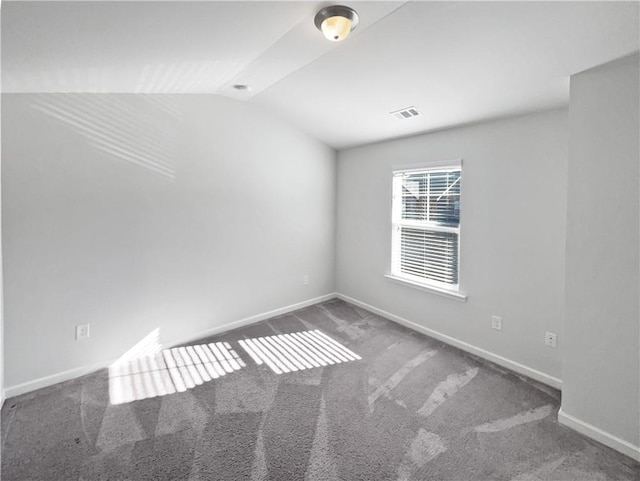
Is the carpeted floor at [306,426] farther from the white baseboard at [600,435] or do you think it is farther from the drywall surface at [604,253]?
the drywall surface at [604,253]

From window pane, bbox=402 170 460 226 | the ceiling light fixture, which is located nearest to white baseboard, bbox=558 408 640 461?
window pane, bbox=402 170 460 226

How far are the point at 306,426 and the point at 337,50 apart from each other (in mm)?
2517

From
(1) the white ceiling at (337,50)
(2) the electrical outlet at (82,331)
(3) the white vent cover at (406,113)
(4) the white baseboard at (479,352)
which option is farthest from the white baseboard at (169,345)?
(3) the white vent cover at (406,113)

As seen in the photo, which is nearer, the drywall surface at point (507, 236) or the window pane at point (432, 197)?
the drywall surface at point (507, 236)

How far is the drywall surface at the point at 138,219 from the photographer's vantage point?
2152 mm

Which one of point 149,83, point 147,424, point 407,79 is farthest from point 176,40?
point 147,424

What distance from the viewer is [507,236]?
8.36 feet

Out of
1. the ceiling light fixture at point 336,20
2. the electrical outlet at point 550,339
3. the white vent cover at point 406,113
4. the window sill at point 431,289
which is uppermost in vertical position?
the ceiling light fixture at point 336,20

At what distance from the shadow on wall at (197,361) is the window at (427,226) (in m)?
1.24

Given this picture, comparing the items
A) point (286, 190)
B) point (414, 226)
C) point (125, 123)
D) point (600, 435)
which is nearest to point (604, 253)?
point (600, 435)

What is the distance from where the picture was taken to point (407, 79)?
7.37ft

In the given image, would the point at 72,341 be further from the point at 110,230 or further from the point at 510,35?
the point at 510,35

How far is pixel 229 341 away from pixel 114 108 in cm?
234

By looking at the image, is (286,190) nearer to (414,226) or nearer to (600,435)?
(414,226)
